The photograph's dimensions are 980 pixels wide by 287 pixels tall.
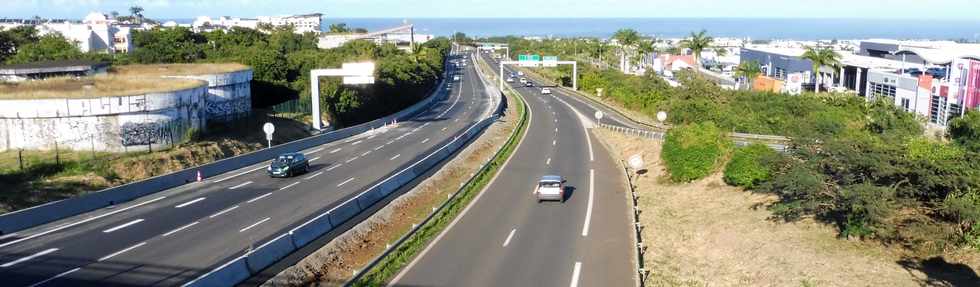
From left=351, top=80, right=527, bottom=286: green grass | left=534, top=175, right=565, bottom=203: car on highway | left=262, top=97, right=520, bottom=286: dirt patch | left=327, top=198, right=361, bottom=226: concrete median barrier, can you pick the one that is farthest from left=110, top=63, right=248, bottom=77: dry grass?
left=534, top=175, right=565, bottom=203: car on highway

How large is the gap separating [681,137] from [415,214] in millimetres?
17859

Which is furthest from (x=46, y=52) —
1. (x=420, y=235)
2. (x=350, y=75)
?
(x=420, y=235)

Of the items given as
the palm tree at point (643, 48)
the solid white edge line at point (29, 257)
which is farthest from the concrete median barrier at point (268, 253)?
the palm tree at point (643, 48)

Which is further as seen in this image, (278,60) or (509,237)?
(278,60)

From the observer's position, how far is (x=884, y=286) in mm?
23578

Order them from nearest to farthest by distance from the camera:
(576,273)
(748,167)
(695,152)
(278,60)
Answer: (576,273) → (748,167) → (695,152) → (278,60)

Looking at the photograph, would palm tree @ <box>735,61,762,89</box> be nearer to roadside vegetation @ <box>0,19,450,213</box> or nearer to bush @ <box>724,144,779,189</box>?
roadside vegetation @ <box>0,19,450,213</box>

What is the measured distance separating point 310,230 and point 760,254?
54.9 ft

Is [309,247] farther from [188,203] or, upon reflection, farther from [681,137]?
[681,137]

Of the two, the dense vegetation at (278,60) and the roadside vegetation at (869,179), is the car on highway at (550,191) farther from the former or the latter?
the dense vegetation at (278,60)

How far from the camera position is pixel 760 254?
28.0 metres

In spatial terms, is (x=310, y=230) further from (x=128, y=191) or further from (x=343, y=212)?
(x=128, y=191)

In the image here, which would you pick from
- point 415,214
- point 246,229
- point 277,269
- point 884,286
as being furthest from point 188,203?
point 884,286

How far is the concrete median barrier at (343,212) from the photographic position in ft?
102
